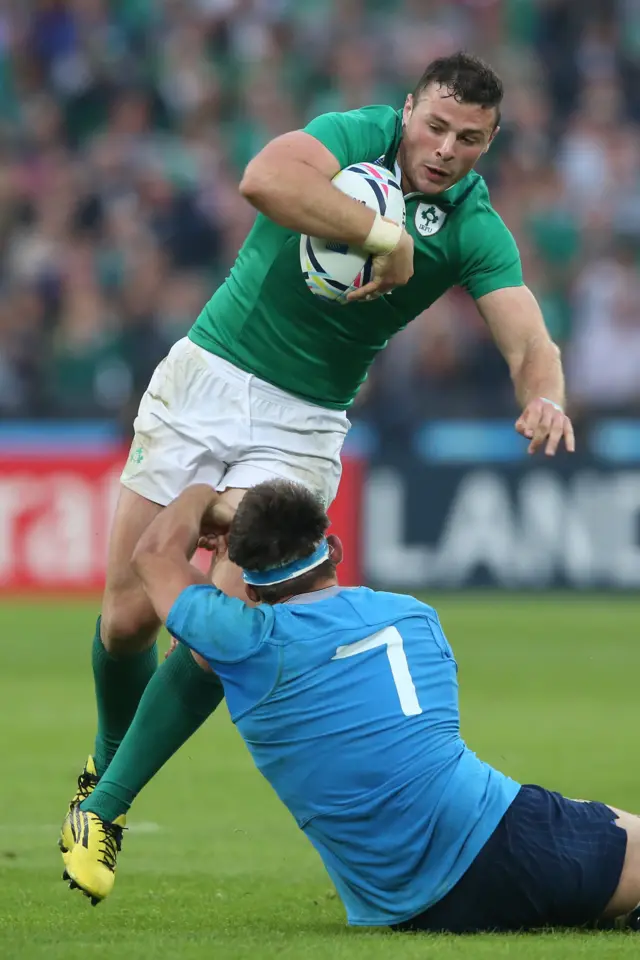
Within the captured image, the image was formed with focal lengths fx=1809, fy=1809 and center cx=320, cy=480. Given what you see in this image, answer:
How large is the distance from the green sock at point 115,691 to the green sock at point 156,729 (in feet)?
1.79

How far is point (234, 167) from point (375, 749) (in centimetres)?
1358

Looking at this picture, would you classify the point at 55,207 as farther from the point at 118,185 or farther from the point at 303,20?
the point at 303,20

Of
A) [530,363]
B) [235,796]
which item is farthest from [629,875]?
[235,796]

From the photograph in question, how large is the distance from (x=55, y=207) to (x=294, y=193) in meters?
12.2

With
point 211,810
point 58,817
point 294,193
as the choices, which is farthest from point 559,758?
point 294,193

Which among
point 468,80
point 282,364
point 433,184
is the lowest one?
point 282,364

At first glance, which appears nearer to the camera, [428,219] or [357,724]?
[357,724]

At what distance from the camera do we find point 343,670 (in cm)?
427

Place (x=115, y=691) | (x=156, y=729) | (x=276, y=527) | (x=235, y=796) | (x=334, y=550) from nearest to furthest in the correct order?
(x=276, y=527) → (x=334, y=550) → (x=156, y=729) → (x=115, y=691) → (x=235, y=796)

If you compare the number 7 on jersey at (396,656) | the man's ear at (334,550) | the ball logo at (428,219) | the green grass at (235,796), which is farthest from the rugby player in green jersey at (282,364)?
the number 7 on jersey at (396,656)

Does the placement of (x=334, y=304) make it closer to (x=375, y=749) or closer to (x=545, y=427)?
(x=545, y=427)

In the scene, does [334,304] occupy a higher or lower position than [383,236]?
lower

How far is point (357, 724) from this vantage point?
4266 millimetres

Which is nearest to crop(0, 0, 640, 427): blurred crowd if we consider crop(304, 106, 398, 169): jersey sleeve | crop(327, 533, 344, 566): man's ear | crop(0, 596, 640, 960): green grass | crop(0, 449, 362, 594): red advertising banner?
crop(0, 449, 362, 594): red advertising banner
